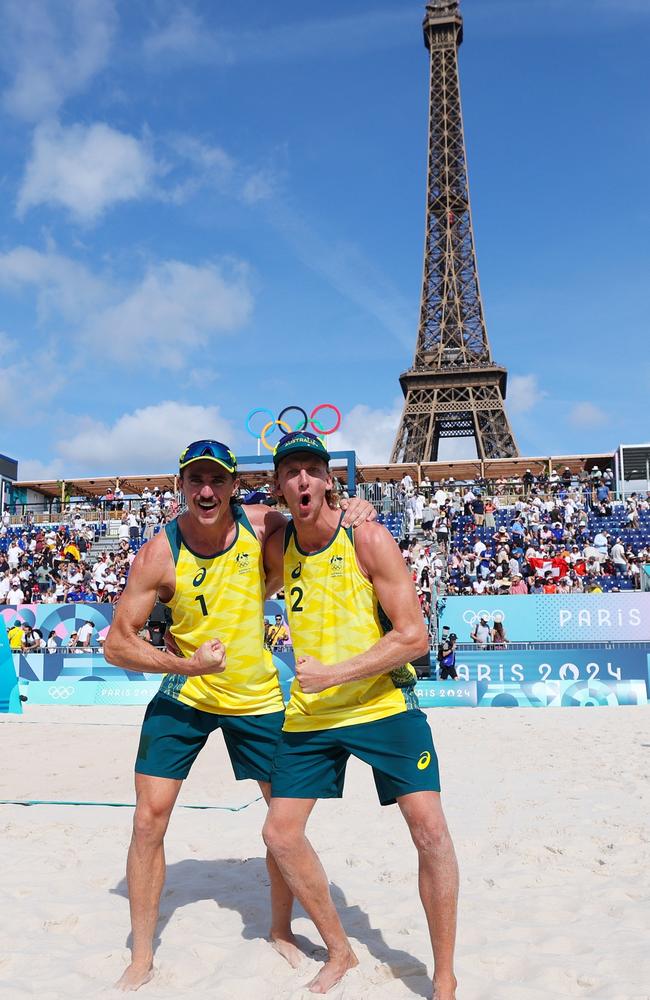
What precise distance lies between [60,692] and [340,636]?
42.8 ft

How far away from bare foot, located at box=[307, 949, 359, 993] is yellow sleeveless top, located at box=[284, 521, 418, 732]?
929 mm

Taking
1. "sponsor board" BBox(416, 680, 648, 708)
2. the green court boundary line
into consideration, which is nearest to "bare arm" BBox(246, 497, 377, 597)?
the green court boundary line

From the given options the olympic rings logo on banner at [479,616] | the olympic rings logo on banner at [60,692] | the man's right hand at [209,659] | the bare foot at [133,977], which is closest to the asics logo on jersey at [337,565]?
the man's right hand at [209,659]

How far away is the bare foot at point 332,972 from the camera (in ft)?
9.82

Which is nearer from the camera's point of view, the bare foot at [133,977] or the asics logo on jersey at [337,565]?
the bare foot at [133,977]

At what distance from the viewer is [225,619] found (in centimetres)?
336

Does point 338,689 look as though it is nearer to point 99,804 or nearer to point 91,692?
point 99,804

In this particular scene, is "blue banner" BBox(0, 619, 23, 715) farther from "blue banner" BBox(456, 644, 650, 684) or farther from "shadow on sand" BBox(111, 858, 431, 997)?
"shadow on sand" BBox(111, 858, 431, 997)

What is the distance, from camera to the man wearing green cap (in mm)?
3240

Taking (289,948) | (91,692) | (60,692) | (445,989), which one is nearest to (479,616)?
(91,692)

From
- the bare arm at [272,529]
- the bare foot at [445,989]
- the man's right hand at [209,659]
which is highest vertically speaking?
the bare arm at [272,529]

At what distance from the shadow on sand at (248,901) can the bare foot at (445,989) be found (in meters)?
0.15

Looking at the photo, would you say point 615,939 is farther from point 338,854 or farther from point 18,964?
point 18,964

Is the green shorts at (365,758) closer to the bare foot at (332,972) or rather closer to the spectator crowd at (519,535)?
the bare foot at (332,972)
